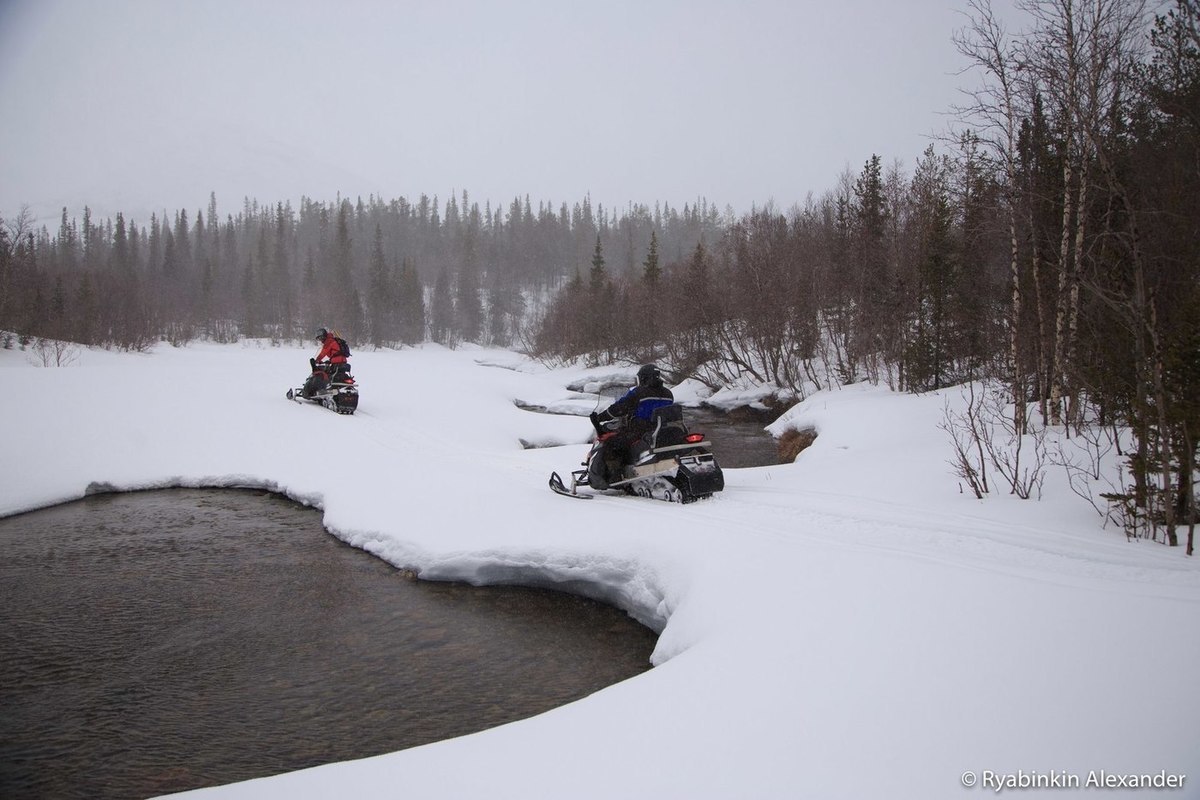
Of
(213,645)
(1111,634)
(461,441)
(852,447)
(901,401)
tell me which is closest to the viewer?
(1111,634)

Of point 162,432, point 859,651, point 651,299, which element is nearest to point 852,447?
point 859,651

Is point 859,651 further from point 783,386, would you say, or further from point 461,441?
point 783,386

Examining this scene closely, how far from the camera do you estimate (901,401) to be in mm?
16188

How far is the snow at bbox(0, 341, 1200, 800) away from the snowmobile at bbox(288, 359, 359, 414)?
4.18 metres

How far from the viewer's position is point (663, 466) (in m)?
8.55

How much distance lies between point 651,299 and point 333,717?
36572 millimetres

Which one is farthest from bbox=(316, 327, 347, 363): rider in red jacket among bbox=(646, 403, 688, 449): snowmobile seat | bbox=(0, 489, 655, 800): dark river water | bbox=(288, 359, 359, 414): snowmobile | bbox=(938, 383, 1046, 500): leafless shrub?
bbox=(938, 383, 1046, 500): leafless shrub

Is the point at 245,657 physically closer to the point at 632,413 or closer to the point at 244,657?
the point at 244,657

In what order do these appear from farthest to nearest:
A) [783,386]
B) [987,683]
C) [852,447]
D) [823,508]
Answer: [783,386], [852,447], [823,508], [987,683]

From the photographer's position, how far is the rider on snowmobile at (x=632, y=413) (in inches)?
347

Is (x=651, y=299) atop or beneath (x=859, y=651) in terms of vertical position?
atop

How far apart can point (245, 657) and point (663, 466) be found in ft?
17.2

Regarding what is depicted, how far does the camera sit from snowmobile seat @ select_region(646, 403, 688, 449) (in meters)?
8.61

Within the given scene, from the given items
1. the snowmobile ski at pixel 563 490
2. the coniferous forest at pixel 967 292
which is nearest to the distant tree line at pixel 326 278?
the coniferous forest at pixel 967 292
